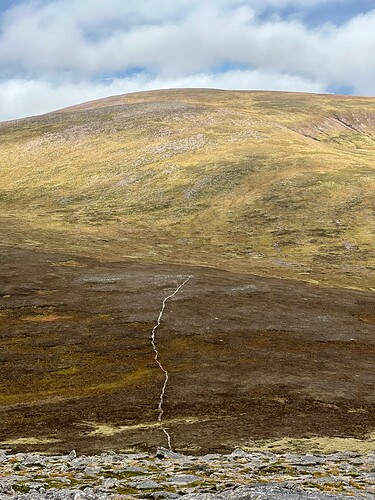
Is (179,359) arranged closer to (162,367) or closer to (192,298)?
(162,367)

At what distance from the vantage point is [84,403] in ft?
118

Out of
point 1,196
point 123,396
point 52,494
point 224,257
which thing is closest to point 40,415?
point 123,396

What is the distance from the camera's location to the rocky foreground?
17125 mm

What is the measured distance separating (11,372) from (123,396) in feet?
40.0

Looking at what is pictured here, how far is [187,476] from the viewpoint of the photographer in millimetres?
20016

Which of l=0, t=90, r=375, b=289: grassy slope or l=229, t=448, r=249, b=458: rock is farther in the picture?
l=0, t=90, r=375, b=289: grassy slope

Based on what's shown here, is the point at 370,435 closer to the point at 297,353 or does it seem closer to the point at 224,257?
the point at 297,353

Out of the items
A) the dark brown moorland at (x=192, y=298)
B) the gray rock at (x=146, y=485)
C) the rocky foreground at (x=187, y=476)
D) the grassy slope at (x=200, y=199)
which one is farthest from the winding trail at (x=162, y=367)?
the grassy slope at (x=200, y=199)

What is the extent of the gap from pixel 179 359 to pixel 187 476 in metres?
26.0

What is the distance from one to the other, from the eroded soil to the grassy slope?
2183cm

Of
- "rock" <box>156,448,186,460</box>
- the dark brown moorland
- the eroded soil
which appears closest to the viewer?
"rock" <box>156,448,186,460</box>

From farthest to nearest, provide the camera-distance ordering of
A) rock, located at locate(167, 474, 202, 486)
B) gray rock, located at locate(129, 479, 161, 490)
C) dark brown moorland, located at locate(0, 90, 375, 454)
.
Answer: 1. dark brown moorland, located at locate(0, 90, 375, 454)
2. rock, located at locate(167, 474, 202, 486)
3. gray rock, located at locate(129, 479, 161, 490)

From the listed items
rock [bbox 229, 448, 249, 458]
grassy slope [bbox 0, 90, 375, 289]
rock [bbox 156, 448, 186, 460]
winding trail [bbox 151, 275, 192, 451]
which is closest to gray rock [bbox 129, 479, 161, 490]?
rock [bbox 156, 448, 186, 460]

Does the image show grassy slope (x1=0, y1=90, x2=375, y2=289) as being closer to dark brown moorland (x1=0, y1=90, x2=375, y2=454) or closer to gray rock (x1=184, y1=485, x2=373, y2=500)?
dark brown moorland (x1=0, y1=90, x2=375, y2=454)
